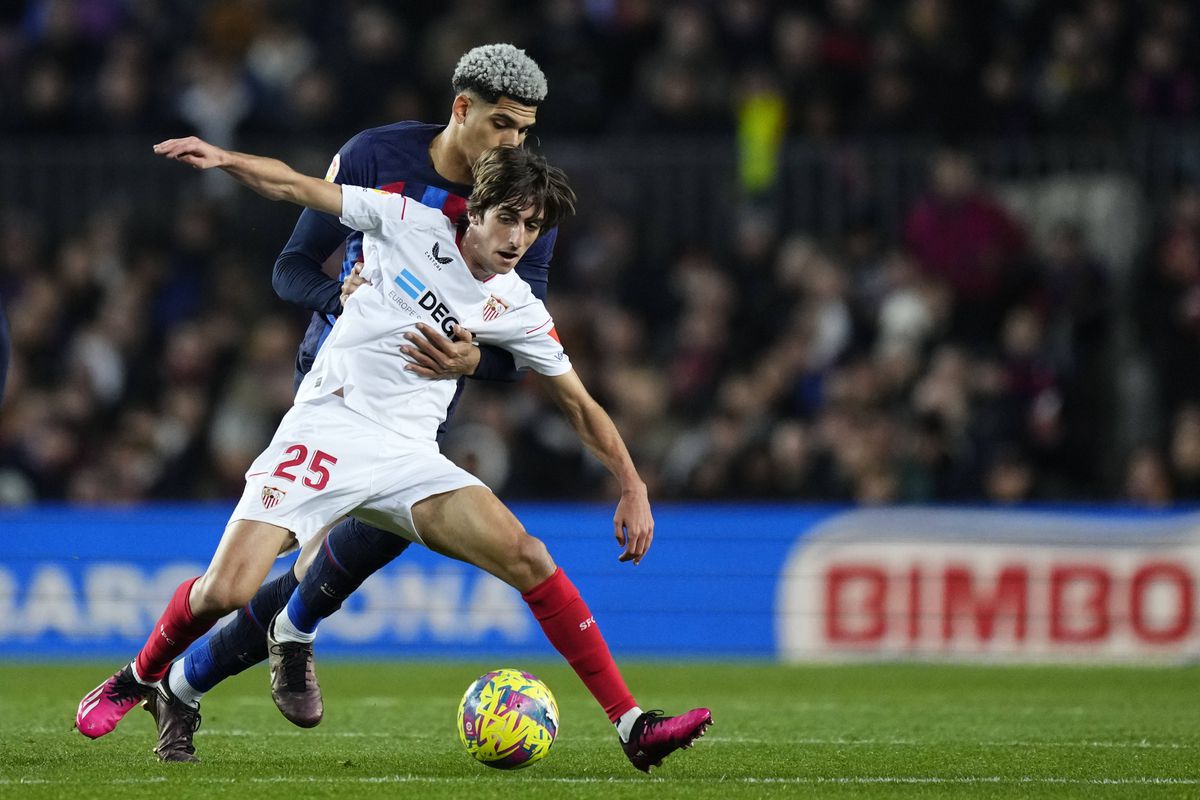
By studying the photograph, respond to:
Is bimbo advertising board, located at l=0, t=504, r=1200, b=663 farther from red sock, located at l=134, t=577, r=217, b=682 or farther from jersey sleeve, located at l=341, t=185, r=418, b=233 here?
jersey sleeve, located at l=341, t=185, r=418, b=233

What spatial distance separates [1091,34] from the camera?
14758mm

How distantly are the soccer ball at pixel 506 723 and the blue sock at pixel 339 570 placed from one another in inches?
30.2

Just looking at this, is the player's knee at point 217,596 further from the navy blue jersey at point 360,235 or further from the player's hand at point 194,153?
the player's hand at point 194,153

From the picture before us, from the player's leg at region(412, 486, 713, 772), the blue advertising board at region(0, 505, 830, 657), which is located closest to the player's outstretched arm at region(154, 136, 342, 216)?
the player's leg at region(412, 486, 713, 772)

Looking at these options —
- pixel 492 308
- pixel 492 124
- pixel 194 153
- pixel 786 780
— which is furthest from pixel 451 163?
pixel 786 780

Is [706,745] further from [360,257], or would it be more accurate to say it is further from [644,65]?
[644,65]

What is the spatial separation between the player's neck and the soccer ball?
173 centimetres

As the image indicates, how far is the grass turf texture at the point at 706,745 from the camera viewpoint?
5945 millimetres

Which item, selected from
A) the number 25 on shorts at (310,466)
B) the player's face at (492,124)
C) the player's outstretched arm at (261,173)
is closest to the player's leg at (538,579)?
the number 25 on shorts at (310,466)

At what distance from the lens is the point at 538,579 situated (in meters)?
6.34

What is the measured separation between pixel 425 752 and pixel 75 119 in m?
10.2

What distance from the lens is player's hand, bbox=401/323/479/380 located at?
6.37 metres

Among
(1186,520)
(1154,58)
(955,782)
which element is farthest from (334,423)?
(1154,58)

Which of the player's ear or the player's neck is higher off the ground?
the player's ear
